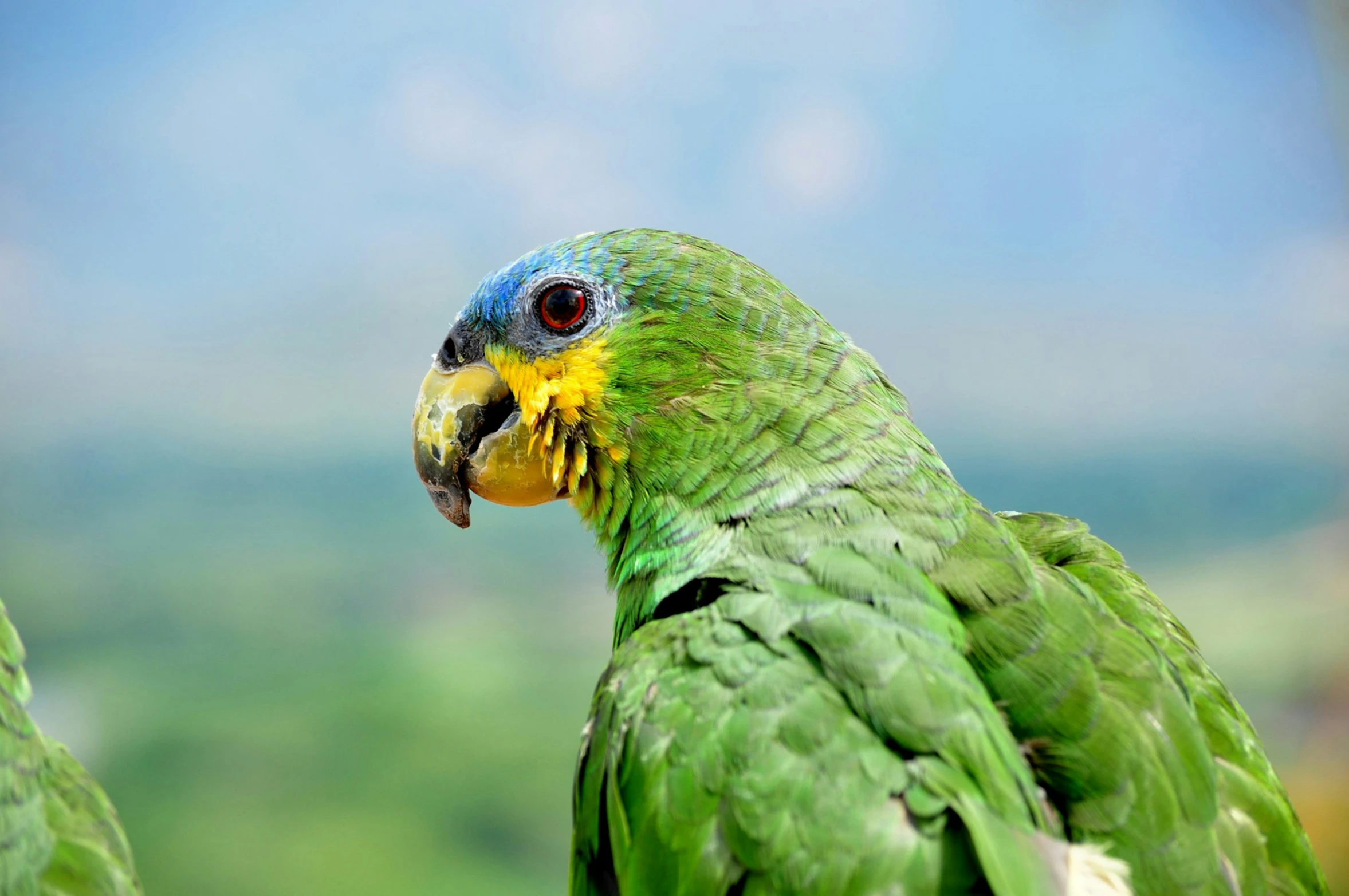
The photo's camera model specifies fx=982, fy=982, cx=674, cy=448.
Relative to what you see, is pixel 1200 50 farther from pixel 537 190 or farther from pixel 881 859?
pixel 881 859

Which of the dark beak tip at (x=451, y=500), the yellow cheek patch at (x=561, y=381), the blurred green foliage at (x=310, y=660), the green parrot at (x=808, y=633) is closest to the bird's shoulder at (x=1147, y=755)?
the green parrot at (x=808, y=633)

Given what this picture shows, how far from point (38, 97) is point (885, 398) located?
3.47 m

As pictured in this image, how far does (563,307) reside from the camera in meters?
1.68

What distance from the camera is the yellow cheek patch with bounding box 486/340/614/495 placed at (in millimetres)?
1625

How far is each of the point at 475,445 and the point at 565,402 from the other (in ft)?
0.73

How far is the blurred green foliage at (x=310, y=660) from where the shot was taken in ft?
11.2

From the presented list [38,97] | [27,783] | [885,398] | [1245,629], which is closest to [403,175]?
[38,97]

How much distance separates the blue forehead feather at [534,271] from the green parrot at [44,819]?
86cm

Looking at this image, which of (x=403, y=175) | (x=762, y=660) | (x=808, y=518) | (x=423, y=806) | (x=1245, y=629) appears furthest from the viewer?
(x=1245, y=629)

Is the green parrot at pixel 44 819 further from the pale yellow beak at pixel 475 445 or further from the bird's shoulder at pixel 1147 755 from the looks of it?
the bird's shoulder at pixel 1147 755

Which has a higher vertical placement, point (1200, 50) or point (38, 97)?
point (1200, 50)

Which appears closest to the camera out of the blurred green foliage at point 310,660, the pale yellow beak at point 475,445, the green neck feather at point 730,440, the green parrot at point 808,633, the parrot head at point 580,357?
the green parrot at point 808,633

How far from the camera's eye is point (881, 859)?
107 centimetres

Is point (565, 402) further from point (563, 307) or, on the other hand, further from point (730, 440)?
point (730, 440)
